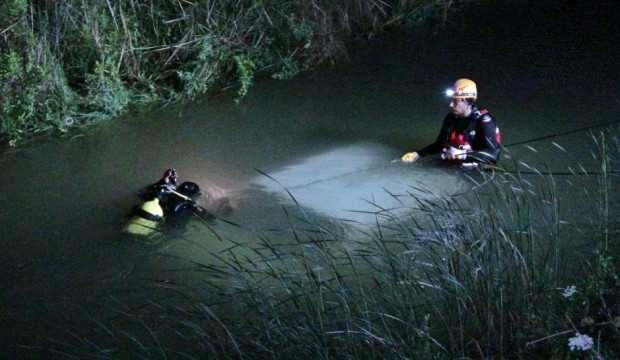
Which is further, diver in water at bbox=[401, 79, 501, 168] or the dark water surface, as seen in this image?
diver in water at bbox=[401, 79, 501, 168]

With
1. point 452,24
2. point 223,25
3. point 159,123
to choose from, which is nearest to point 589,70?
point 452,24

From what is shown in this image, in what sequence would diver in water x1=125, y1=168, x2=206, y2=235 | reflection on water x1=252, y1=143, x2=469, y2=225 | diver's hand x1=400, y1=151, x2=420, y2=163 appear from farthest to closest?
1. diver's hand x1=400, y1=151, x2=420, y2=163
2. reflection on water x1=252, y1=143, x2=469, y2=225
3. diver in water x1=125, y1=168, x2=206, y2=235

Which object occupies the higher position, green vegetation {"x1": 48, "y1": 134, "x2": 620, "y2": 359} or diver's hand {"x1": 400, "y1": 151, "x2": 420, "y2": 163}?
diver's hand {"x1": 400, "y1": 151, "x2": 420, "y2": 163}

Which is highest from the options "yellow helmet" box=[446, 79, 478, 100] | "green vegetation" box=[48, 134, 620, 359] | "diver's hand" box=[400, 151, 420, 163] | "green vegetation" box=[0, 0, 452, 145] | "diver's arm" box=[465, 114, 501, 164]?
"green vegetation" box=[0, 0, 452, 145]

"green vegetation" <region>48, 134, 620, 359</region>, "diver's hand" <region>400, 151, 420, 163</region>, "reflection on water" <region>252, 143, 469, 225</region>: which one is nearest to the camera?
"green vegetation" <region>48, 134, 620, 359</region>

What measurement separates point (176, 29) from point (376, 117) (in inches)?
113

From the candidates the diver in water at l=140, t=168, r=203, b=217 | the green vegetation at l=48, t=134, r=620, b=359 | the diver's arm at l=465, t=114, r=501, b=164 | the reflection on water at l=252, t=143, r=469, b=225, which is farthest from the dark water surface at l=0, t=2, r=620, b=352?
the green vegetation at l=48, t=134, r=620, b=359

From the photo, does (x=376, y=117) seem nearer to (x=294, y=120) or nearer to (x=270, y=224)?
(x=294, y=120)

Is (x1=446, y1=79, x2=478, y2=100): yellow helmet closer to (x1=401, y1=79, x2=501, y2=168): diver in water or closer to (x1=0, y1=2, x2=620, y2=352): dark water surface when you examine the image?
(x1=401, y1=79, x2=501, y2=168): diver in water

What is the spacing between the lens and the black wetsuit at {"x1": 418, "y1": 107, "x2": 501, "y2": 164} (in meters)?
6.25

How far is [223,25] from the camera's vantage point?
30.6ft

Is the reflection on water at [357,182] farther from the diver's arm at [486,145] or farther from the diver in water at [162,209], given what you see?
the diver in water at [162,209]

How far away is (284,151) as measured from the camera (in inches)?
289

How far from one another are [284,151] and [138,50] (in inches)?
103
